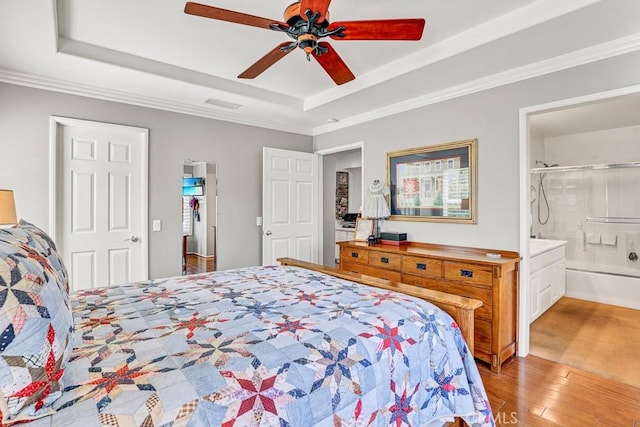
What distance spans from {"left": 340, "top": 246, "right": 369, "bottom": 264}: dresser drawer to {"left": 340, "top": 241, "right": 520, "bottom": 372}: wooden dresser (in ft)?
1.01

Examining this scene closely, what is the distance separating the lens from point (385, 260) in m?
3.36

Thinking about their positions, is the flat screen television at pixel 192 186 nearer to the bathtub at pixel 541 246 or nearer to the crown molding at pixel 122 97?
the crown molding at pixel 122 97

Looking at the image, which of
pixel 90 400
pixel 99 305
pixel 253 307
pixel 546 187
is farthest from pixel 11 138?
pixel 546 187

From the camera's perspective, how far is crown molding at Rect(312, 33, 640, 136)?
2301mm

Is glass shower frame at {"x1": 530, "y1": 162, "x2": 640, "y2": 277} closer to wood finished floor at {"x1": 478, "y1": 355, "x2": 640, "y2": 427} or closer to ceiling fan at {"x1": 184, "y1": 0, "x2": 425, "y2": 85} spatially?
wood finished floor at {"x1": 478, "y1": 355, "x2": 640, "y2": 427}

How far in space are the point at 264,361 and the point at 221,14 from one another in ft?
5.41

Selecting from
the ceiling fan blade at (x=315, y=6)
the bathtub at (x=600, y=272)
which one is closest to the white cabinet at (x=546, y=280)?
the bathtub at (x=600, y=272)

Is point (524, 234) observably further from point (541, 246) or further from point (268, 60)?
point (268, 60)

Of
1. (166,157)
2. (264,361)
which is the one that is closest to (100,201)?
(166,157)

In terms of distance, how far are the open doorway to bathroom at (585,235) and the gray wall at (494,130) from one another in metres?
Result: 0.14

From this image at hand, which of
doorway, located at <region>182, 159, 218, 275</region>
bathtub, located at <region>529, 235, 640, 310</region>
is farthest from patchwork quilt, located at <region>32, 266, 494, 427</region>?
bathtub, located at <region>529, 235, 640, 310</region>

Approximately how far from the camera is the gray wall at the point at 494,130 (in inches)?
96.1

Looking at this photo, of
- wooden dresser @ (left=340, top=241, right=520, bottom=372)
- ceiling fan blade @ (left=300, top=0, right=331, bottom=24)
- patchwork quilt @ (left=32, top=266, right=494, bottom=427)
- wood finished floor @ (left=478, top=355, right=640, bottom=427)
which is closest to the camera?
patchwork quilt @ (left=32, top=266, right=494, bottom=427)

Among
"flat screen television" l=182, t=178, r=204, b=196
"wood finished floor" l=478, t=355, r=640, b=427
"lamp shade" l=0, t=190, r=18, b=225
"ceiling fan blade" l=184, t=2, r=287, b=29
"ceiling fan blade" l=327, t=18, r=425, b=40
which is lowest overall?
"wood finished floor" l=478, t=355, r=640, b=427
